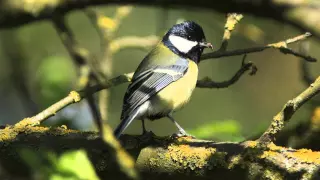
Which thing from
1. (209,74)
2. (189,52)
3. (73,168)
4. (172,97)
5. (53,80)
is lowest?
(73,168)

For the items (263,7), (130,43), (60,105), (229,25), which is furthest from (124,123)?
(263,7)

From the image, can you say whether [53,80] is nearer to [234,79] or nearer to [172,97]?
[172,97]

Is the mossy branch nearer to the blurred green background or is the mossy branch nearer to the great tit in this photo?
the great tit

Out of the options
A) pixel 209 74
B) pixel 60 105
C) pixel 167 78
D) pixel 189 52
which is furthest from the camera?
pixel 209 74

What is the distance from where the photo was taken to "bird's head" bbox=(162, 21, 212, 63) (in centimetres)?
280

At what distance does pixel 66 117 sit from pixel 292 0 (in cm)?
181

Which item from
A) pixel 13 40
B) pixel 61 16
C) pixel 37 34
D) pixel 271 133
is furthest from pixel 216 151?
pixel 37 34

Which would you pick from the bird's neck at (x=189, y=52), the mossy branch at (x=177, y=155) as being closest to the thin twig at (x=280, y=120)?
the mossy branch at (x=177, y=155)

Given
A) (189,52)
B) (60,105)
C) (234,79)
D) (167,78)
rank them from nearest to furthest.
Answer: (60,105) < (234,79) < (167,78) < (189,52)

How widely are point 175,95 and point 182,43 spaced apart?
1.58ft

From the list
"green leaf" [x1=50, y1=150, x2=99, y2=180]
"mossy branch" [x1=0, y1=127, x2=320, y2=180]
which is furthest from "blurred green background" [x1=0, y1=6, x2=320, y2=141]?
"green leaf" [x1=50, y1=150, x2=99, y2=180]

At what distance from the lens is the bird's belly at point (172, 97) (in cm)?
243

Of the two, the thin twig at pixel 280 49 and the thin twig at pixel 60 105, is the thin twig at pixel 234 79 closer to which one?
the thin twig at pixel 280 49

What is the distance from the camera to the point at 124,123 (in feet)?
6.91
